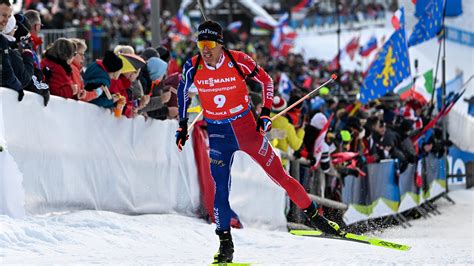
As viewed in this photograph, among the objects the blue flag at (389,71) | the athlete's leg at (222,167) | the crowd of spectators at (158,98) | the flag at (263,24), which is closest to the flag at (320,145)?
the crowd of spectators at (158,98)

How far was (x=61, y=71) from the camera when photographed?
1045 centimetres

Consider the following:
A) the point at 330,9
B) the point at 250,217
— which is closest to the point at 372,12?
the point at 330,9

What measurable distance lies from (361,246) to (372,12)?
57.6 metres

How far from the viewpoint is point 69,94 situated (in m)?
10.5

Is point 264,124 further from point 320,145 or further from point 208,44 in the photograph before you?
point 320,145

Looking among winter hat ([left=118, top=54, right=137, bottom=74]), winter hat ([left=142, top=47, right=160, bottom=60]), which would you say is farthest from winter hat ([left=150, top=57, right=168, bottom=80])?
winter hat ([left=118, top=54, right=137, bottom=74])

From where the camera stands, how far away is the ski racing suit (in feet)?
28.7

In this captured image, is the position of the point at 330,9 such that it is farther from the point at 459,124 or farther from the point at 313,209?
the point at 313,209

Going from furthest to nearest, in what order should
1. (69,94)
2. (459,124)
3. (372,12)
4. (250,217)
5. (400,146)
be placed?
1. (372,12)
2. (459,124)
3. (400,146)
4. (250,217)
5. (69,94)

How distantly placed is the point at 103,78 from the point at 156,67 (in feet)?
4.39

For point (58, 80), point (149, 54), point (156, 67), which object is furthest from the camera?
point (149, 54)

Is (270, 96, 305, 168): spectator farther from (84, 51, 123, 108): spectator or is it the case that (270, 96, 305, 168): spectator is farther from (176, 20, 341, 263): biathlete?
(176, 20, 341, 263): biathlete

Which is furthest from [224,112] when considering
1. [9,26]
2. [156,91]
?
[156,91]

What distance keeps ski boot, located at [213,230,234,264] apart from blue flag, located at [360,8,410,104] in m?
10.0
